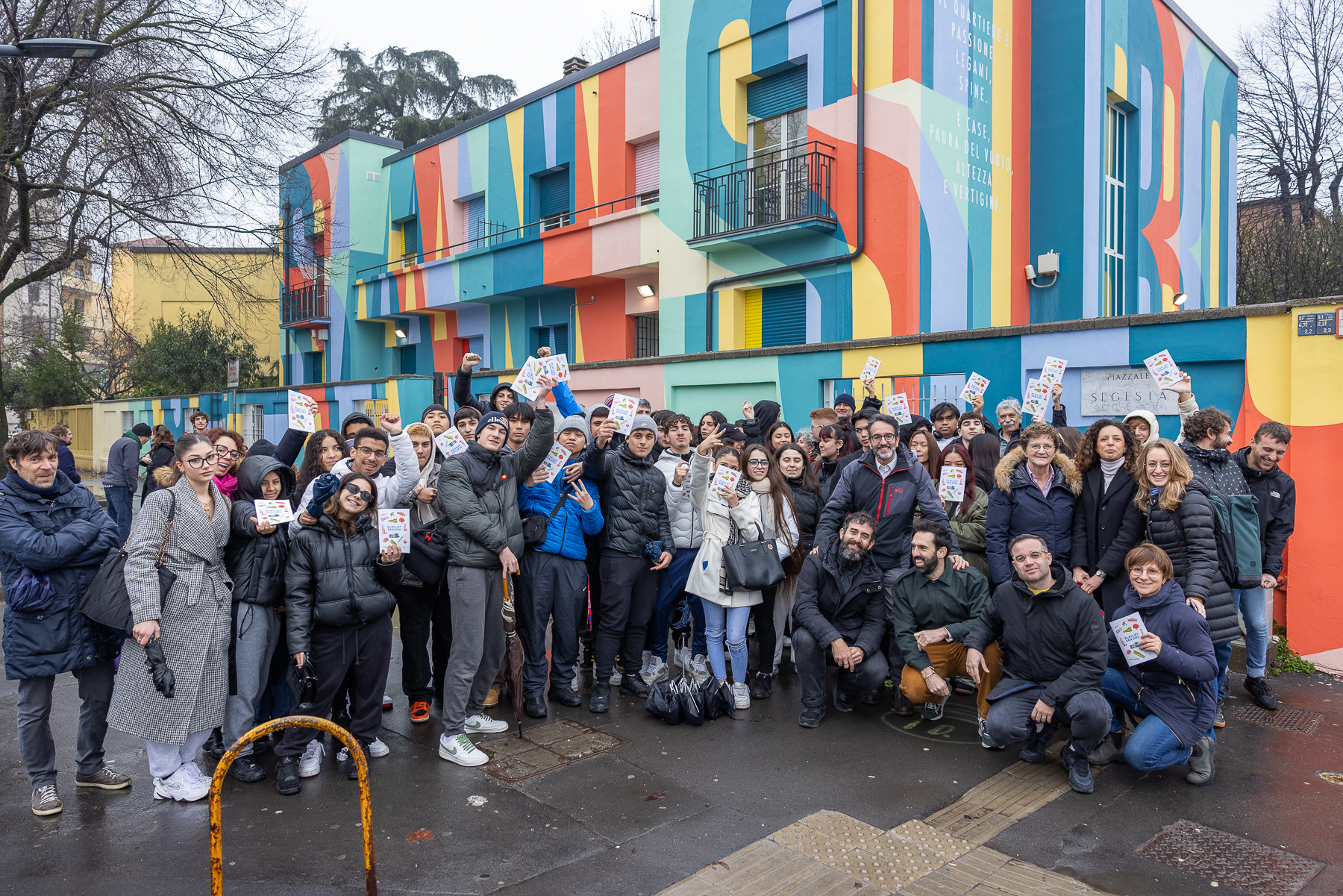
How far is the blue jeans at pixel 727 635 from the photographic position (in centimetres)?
641

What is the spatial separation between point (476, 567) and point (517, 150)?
17.5 m

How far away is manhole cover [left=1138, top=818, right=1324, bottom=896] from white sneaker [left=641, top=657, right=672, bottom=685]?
3.63m

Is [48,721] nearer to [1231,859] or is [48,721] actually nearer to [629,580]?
[629,580]

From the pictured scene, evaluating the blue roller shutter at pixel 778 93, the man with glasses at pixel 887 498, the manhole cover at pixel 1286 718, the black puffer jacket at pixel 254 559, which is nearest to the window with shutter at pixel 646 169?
the blue roller shutter at pixel 778 93

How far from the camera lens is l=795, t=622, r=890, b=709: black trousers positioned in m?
6.09

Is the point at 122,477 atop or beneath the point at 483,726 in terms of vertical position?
atop

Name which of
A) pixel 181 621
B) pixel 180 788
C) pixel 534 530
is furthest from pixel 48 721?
pixel 534 530

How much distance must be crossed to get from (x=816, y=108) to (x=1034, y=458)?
33.8ft

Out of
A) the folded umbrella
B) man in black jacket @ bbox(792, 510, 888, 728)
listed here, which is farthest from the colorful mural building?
the folded umbrella

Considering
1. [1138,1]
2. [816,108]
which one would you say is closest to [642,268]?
[816,108]

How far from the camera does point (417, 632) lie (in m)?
6.11

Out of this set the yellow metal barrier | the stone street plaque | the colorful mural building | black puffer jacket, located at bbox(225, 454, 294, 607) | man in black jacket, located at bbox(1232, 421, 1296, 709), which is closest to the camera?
the yellow metal barrier

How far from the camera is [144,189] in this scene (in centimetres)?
1176

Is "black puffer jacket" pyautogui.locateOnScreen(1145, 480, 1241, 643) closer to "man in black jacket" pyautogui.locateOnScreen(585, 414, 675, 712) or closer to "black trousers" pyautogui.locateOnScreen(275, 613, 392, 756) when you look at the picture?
"man in black jacket" pyautogui.locateOnScreen(585, 414, 675, 712)
